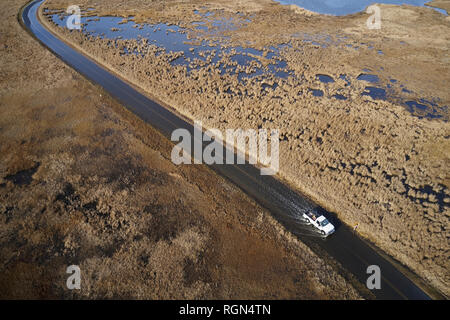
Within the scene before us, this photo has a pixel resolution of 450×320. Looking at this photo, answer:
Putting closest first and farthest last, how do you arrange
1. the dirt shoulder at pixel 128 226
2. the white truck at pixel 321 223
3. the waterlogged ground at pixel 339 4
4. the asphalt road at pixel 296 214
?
the dirt shoulder at pixel 128 226 → the asphalt road at pixel 296 214 → the white truck at pixel 321 223 → the waterlogged ground at pixel 339 4

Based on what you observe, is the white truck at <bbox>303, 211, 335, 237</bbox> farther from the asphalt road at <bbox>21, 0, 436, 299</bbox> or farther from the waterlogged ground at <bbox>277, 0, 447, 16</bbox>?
the waterlogged ground at <bbox>277, 0, 447, 16</bbox>


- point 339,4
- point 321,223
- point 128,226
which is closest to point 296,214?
point 321,223

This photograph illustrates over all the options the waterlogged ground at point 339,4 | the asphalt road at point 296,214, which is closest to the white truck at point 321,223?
the asphalt road at point 296,214

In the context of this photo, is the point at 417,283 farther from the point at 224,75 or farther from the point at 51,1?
the point at 51,1

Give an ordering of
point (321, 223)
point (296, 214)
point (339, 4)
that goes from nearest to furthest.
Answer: point (321, 223) < point (296, 214) < point (339, 4)

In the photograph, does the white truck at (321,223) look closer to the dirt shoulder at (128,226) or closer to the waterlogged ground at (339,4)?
the dirt shoulder at (128,226)

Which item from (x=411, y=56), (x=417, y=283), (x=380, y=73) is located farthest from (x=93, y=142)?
(x=411, y=56)

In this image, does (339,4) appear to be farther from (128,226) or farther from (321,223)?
(128,226)
